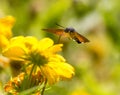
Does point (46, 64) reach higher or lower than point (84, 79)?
lower

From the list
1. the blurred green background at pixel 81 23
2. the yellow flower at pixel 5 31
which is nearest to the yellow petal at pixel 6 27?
the yellow flower at pixel 5 31

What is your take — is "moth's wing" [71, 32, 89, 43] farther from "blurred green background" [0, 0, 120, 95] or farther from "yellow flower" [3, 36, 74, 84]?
"blurred green background" [0, 0, 120, 95]

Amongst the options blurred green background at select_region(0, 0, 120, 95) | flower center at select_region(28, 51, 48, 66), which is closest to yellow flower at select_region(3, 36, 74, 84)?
flower center at select_region(28, 51, 48, 66)

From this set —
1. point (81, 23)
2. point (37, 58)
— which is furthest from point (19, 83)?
point (81, 23)

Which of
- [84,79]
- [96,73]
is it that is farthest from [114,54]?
[84,79]

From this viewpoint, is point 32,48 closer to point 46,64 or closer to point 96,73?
point 46,64

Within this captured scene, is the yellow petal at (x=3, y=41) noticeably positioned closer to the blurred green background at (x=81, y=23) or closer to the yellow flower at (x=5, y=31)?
the yellow flower at (x=5, y=31)
